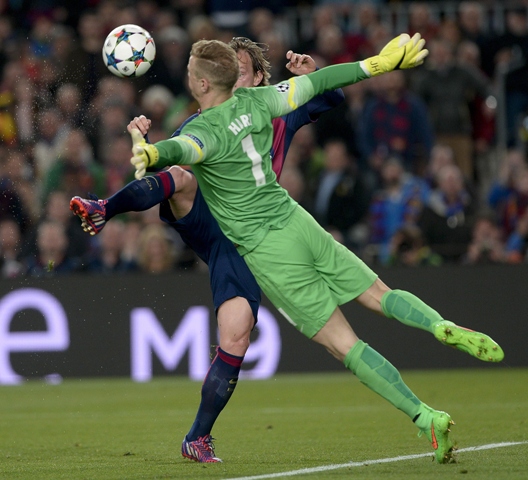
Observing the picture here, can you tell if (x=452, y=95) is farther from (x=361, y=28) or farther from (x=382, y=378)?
(x=382, y=378)

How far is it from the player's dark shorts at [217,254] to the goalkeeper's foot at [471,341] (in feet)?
4.08

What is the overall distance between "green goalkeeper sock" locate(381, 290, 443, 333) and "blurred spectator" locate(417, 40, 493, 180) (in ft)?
27.9

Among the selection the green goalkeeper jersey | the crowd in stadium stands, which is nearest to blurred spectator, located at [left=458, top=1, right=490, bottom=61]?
the crowd in stadium stands

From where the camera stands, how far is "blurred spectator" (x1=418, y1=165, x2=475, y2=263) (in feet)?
42.4

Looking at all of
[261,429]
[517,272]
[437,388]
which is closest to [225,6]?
[517,272]

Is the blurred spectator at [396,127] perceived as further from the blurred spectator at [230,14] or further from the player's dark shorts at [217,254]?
the player's dark shorts at [217,254]

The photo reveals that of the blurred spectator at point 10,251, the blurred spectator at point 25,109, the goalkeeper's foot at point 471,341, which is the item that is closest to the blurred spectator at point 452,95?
the blurred spectator at point 25,109

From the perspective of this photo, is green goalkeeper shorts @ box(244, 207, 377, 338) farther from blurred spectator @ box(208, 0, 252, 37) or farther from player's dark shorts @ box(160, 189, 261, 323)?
blurred spectator @ box(208, 0, 252, 37)

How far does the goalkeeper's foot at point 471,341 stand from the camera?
5.66m

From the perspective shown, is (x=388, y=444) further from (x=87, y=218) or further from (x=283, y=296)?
(x=87, y=218)

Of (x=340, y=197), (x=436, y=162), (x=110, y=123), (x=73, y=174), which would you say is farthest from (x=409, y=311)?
(x=110, y=123)

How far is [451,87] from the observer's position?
14188mm

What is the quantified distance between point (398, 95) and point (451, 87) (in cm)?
74

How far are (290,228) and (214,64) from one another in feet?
3.04
